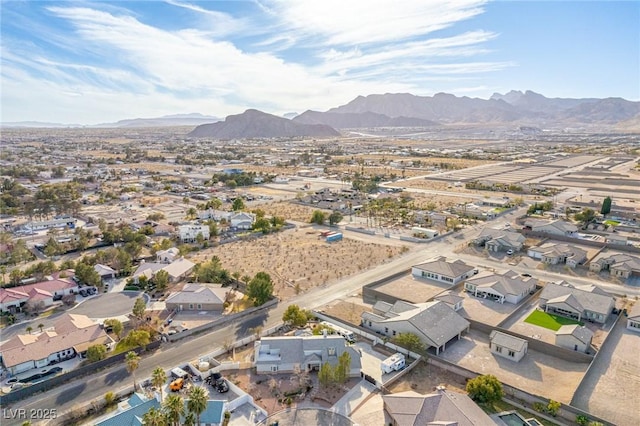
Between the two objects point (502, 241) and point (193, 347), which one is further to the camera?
point (502, 241)

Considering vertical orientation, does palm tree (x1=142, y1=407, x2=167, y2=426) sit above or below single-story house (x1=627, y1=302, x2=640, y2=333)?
above

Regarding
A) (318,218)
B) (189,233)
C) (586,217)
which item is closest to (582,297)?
(586,217)

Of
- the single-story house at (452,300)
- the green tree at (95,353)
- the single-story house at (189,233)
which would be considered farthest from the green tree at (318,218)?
the green tree at (95,353)

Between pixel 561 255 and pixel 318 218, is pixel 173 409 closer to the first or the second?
pixel 561 255

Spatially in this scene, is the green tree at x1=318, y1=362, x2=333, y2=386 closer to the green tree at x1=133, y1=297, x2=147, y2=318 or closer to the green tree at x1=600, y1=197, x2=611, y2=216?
the green tree at x1=133, y1=297, x2=147, y2=318

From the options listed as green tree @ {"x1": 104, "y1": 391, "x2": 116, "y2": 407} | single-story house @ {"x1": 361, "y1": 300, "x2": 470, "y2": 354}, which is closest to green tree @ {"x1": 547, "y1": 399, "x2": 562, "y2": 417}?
single-story house @ {"x1": 361, "y1": 300, "x2": 470, "y2": 354}
